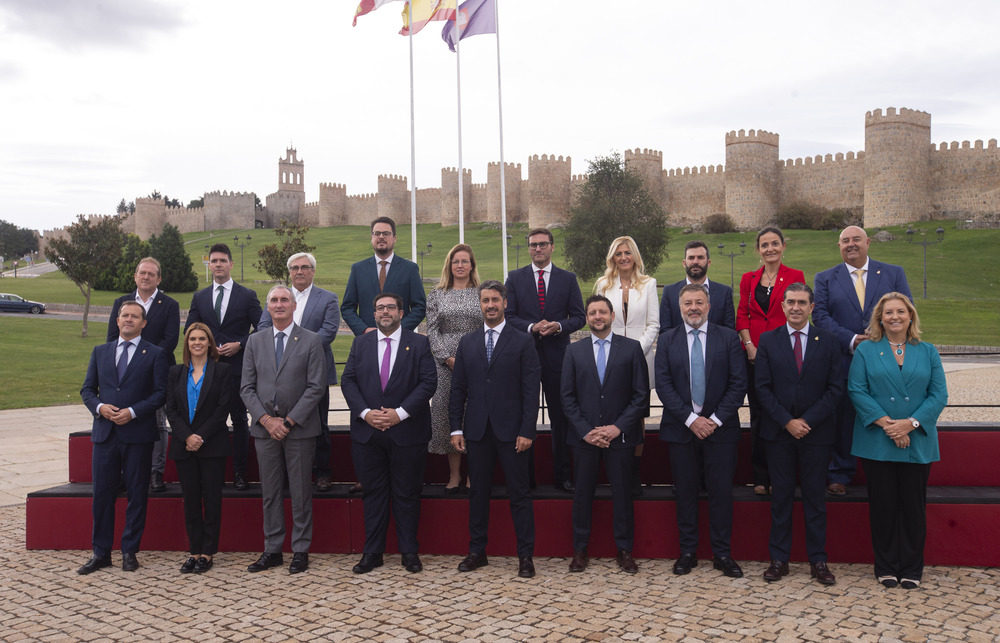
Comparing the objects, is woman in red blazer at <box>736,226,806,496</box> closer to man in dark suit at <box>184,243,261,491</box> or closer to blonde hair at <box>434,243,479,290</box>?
blonde hair at <box>434,243,479,290</box>

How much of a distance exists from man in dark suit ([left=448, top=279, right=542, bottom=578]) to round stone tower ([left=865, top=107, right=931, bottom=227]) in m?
48.9

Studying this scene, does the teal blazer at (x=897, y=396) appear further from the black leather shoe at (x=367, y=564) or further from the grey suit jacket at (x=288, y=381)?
the grey suit jacket at (x=288, y=381)

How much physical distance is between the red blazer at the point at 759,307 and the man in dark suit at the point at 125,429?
458cm

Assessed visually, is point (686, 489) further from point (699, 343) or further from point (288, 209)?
point (288, 209)

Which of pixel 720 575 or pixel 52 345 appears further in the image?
pixel 52 345

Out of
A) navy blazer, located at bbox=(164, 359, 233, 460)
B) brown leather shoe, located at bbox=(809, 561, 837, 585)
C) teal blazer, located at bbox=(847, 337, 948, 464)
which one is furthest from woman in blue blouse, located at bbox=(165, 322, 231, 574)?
teal blazer, located at bbox=(847, 337, 948, 464)

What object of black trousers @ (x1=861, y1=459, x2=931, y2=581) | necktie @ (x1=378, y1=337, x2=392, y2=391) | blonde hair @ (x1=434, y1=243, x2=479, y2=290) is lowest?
black trousers @ (x1=861, y1=459, x2=931, y2=581)

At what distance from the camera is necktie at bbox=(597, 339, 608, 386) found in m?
5.45

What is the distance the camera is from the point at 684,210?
2329 inches

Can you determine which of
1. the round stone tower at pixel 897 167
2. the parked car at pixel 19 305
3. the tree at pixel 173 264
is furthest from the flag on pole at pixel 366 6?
the round stone tower at pixel 897 167

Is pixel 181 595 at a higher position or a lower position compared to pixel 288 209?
lower

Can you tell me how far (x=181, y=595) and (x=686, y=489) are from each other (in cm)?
350

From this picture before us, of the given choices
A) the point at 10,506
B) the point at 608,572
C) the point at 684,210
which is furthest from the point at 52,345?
the point at 684,210

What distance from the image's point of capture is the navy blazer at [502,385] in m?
5.43
